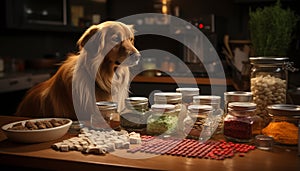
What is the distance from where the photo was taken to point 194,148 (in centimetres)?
114

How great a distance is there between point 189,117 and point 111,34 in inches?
25.9

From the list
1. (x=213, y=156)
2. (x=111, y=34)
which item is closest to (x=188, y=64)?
Answer: (x=111, y=34)

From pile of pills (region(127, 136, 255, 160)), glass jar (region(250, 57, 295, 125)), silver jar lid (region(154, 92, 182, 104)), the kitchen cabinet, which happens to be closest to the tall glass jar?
silver jar lid (region(154, 92, 182, 104))

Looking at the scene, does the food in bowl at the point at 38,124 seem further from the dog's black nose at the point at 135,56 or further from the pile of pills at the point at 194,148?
the dog's black nose at the point at 135,56

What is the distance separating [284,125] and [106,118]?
24.7 inches

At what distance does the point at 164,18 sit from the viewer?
441 cm

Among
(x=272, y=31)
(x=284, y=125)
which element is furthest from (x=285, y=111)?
(x=272, y=31)

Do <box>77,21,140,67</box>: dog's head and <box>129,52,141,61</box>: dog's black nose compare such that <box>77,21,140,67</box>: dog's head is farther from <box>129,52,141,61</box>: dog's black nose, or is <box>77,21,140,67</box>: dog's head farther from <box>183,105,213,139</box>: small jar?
<box>183,105,213,139</box>: small jar

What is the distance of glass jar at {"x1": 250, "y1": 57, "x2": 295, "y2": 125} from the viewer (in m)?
1.42

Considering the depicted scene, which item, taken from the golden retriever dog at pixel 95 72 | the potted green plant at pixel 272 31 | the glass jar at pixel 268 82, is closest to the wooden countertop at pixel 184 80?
the potted green plant at pixel 272 31

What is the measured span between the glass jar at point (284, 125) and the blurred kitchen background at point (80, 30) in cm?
194

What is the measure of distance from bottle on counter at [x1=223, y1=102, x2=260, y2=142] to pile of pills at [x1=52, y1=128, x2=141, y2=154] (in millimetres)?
302

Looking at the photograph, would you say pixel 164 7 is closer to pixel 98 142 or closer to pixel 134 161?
pixel 98 142

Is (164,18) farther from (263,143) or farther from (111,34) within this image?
(263,143)
